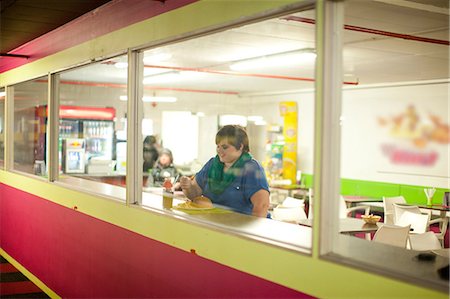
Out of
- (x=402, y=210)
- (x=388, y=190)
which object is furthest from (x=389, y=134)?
(x=388, y=190)

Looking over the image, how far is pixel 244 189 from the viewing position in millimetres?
4109

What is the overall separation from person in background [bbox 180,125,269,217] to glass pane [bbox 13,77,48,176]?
133 inches

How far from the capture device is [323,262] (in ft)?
8.66

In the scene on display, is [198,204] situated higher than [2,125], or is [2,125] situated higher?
[2,125]

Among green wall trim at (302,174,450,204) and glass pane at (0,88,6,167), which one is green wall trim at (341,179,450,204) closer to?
green wall trim at (302,174,450,204)

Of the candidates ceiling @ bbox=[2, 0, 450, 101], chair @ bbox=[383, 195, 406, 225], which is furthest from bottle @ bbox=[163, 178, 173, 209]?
chair @ bbox=[383, 195, 406, 225]

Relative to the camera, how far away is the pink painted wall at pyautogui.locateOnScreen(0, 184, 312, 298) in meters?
3.38

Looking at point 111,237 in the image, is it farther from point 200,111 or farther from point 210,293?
point 200,111

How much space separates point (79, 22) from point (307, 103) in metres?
8.00

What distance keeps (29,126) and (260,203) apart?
585cm

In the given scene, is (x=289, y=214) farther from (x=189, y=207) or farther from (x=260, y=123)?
(x=260, y=123)

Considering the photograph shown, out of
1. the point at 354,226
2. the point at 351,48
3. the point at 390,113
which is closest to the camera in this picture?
the point at 390,113

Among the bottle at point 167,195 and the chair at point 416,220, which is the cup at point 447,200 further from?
the bottle at point 167,195

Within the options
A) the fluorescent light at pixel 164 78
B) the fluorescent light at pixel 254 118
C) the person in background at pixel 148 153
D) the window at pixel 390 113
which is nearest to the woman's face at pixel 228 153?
the person in background at pixel 148 153
